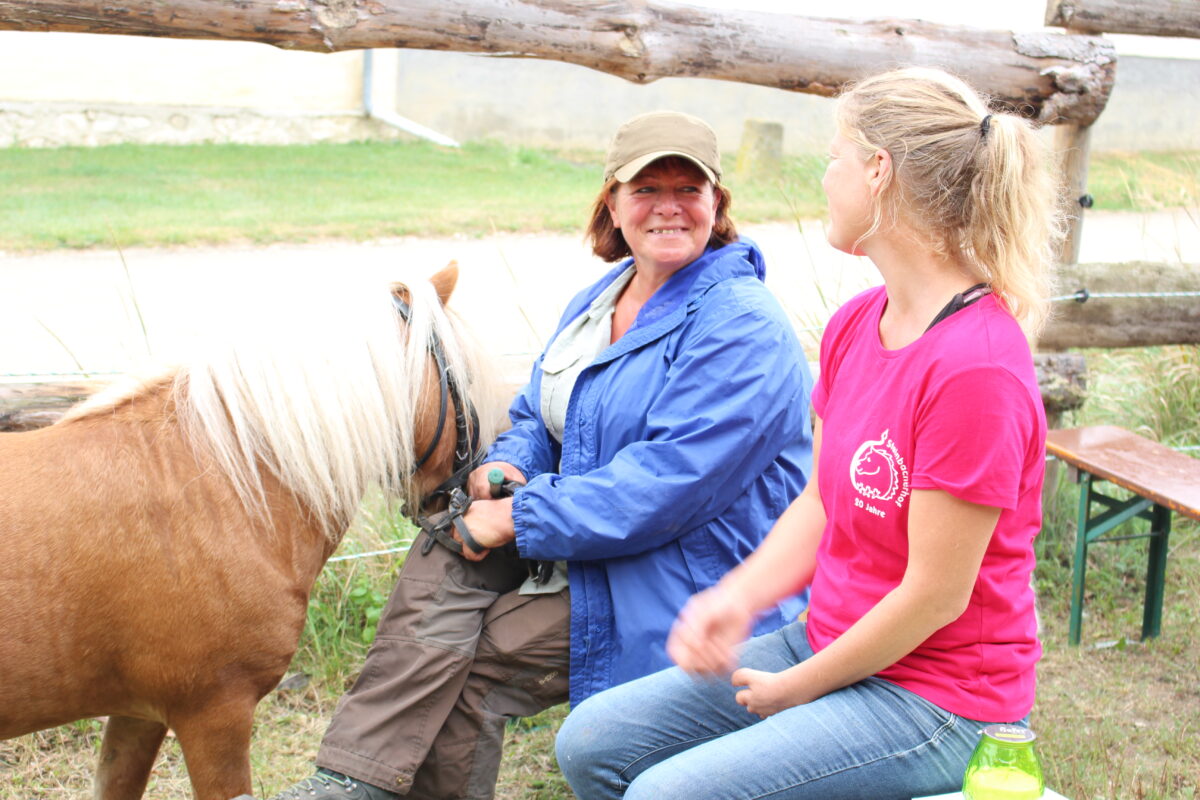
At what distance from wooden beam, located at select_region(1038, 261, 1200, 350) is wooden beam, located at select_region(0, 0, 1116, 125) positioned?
643 millimetres

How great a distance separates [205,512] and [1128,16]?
394cm

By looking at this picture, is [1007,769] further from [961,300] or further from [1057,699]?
[1057,699]

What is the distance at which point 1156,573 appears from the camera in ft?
12.1

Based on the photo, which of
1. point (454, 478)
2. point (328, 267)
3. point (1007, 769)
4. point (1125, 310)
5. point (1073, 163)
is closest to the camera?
point (1007, 769)

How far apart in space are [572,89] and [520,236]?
19.2 ft

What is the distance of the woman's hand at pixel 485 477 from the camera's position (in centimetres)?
250

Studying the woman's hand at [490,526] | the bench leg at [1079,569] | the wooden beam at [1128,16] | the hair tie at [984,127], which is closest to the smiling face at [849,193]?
the hair tie at [984,127]

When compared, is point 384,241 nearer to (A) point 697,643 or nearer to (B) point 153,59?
(B) point 153,59

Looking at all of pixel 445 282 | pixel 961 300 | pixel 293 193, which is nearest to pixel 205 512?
pixel 445 282

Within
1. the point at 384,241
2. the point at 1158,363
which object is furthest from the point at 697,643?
the point at 384,241

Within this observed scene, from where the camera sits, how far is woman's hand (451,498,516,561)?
2.34m

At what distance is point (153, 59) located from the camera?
44.1 feet

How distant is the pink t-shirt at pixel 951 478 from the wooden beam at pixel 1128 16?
9.73 feet

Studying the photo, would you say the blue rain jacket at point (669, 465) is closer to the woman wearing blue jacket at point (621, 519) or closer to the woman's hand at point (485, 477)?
the woman wearing blue jacket at point (621, 519)
